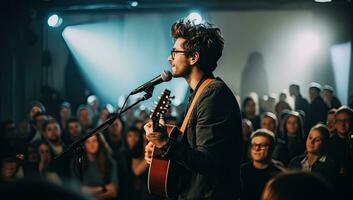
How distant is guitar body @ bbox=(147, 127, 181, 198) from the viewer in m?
3.41

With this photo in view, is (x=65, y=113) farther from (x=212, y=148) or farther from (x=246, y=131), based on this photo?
(x=212, y=148)

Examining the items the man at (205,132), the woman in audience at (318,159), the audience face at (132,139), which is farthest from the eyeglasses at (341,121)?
the man at (205,132)

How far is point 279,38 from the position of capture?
15180mm

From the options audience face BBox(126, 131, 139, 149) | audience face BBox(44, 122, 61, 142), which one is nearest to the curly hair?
audience face BBox(126, 131, 139, 149)

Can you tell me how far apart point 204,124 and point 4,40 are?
10.7m

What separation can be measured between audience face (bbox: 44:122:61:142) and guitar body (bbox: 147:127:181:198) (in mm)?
4455

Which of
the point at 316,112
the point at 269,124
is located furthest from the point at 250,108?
the point at 269,124

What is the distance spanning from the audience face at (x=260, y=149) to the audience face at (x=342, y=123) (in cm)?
134

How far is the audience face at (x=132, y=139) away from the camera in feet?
25.7

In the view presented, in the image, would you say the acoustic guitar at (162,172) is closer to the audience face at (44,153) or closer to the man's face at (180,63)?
the man's face at (180,63)

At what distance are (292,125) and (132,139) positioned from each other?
6.67 ft

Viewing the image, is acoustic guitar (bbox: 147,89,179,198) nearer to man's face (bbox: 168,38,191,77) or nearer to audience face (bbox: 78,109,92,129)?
man's face (bbox: 168,38,191,77)

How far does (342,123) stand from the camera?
279 inches

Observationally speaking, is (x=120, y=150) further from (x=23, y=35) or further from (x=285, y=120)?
(x=23, y=35)
